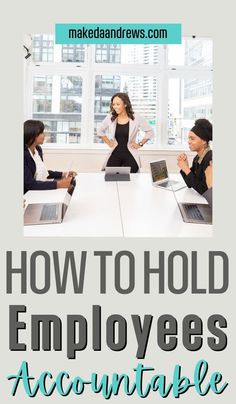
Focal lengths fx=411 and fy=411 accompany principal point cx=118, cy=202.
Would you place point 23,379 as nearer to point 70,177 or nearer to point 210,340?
point 210,340

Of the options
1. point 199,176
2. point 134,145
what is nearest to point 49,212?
point 199,176

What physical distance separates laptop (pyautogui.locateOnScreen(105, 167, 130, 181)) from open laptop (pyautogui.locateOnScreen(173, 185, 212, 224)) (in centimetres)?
87

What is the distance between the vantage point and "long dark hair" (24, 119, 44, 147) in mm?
2557

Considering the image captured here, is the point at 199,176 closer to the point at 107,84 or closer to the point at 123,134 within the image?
the point at 123,134

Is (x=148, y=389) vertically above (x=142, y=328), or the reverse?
(x=142, y=328)

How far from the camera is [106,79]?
476cm

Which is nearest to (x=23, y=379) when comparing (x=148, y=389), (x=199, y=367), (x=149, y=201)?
(x=148, y=389)

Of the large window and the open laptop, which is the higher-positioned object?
the large window

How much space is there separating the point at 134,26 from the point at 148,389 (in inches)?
38.3

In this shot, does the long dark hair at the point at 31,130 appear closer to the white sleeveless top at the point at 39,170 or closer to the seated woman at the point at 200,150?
the white sleeveless top at the point at 39,170

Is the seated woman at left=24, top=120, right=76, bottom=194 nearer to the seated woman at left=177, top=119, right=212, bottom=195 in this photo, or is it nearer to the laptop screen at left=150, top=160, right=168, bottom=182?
the laptop screen at left=150, top=160, right=168, bottom=182

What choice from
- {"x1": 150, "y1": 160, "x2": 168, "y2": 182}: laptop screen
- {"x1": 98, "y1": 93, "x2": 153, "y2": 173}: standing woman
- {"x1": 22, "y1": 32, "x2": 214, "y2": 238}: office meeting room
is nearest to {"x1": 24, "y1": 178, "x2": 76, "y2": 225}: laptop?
{"x1": 22, "y1": 32, "x2": 214, "y2": 238}: office meeting room

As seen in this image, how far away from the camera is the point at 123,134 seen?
3.77 meters

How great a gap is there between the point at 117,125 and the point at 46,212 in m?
1.95
